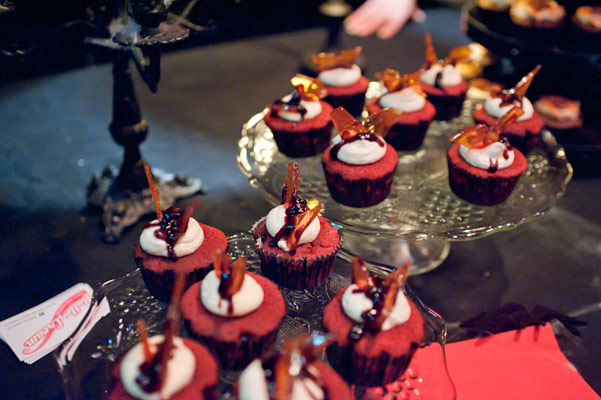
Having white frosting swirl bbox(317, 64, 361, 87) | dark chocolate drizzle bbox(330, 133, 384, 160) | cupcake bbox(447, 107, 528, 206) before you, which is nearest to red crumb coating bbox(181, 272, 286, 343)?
dark chocolate drizzle bbox(330, 133, 384, 160)

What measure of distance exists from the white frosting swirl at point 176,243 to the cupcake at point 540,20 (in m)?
2.73

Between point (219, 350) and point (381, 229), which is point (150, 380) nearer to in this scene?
point (219, 350)

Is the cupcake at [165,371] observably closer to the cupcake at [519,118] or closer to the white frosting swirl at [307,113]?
the white frosting swirl at [307,113]

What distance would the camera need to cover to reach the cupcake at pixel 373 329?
1.85 meters

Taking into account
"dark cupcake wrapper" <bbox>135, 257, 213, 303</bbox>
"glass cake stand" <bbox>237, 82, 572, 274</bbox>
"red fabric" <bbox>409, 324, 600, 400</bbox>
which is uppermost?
"dark cupcake wrapper" <bbox>135, 257, 213, 303</bbox>

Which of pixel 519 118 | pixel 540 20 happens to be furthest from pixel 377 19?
pixel 519 118

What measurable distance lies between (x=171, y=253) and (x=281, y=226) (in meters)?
0.46

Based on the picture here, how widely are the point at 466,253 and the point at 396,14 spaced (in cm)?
415

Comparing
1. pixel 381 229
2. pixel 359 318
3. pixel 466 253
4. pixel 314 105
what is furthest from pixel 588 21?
pixel 359 318

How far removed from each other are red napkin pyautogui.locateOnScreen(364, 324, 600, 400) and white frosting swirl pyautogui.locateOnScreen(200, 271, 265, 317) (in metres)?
0.68

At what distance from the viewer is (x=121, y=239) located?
3.21 m

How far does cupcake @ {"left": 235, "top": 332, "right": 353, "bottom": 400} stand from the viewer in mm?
1572

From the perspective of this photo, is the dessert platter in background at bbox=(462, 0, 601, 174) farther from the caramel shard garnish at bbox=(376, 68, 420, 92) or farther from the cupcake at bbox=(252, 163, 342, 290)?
the cupcake at bbox=(252, 163, 342, 290)

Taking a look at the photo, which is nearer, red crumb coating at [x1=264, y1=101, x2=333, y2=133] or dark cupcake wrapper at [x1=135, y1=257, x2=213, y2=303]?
dark cupcake wrapper at [x1=135, y1=257, x2=213, y2=303]
